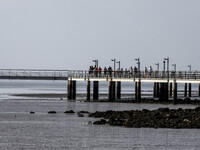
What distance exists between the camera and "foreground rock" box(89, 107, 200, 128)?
5069 cm

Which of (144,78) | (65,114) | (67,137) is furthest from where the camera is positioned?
(144,78)

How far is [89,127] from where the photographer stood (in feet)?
169

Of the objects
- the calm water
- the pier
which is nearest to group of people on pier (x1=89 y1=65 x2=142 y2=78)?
the pier

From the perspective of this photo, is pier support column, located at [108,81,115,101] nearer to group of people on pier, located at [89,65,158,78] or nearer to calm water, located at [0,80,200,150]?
group of people on pier, located at [89,65,158,78]

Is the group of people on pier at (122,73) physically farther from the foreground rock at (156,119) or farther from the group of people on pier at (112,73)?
the foreground rock at (156,119)

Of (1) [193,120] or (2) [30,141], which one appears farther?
(1) [193,120]

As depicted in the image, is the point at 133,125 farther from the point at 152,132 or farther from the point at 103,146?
the point at 103,146

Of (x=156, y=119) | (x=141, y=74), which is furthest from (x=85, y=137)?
(x=141, y=74)

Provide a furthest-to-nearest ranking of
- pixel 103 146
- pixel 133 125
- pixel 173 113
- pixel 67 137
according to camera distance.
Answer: pixel 173 113 → pixel 133 125 → pixel 67 137 → pixel 103 146

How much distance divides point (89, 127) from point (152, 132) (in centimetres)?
594

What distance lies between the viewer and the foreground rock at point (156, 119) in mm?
50688

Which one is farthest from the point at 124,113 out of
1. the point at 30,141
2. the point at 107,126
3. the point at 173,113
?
the point at 30,141

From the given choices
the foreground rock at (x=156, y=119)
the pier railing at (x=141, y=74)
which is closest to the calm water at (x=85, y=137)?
the foreground rock at (x=156, y=119)

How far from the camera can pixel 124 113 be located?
60.8m
